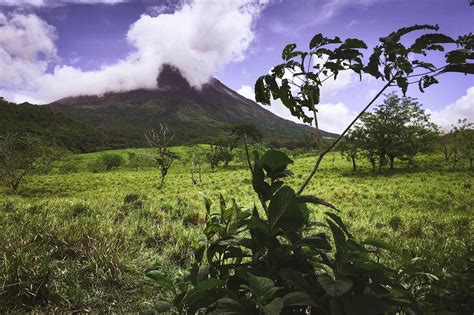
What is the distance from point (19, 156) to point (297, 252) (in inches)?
1698

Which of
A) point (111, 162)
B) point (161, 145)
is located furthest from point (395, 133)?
point (111, 162)

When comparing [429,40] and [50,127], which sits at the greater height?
[50,127]

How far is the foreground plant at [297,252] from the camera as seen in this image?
41.5 inches

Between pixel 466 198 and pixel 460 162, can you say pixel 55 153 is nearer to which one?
pixel 466 198

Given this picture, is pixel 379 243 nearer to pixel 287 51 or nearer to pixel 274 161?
pixel 274 161

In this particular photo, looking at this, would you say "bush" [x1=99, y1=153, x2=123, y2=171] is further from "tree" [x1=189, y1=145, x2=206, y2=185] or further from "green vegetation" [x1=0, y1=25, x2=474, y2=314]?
"green vegetation" [x1=0, y1=25, x2=474, y2=314]

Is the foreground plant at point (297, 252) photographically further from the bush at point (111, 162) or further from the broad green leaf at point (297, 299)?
the bush at point (111, 162)

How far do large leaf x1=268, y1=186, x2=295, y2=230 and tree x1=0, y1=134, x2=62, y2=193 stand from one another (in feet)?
127

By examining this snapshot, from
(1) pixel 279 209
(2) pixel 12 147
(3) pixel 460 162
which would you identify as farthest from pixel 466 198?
(2) pixel 12 147

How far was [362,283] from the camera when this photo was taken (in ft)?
3.98

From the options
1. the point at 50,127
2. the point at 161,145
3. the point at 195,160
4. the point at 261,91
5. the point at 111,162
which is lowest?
the point at 111,162

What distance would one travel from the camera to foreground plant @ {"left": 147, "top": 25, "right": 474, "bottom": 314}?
1055 mm

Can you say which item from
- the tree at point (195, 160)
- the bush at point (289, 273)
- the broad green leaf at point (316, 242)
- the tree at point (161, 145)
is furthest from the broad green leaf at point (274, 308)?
the tree at point (195, 160)

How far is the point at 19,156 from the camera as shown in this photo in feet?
116
